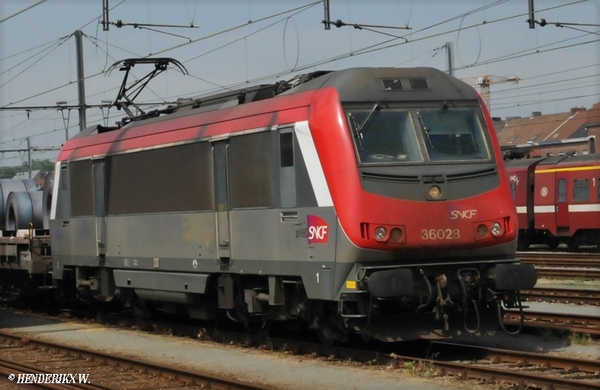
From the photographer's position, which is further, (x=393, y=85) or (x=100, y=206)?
(x=100, y=206)

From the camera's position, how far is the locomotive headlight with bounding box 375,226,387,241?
1095cm

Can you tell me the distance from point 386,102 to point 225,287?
145 inches

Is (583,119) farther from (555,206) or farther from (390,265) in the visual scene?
(390,265)

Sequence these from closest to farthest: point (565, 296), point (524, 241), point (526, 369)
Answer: point (526, 369)
point (565, 296)
point (524, 241)

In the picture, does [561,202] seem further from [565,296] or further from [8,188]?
[8,188]

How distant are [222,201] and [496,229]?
394 centimetres

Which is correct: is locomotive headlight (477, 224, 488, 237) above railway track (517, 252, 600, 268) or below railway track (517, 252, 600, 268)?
above

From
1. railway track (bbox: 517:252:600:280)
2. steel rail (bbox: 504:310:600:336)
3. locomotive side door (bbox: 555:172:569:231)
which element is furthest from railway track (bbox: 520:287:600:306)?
locomotive side door (bbox: 555:172:569:231)

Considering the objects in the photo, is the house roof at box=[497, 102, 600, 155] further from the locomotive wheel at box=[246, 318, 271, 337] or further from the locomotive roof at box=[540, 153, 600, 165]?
the locomotive wheel at box=[246, 318, 271, 337]

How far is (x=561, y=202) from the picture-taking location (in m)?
31.6

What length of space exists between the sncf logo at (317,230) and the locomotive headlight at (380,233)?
64 cm

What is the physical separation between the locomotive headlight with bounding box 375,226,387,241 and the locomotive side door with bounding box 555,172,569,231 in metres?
21.7

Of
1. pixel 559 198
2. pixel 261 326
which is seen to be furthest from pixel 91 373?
pixel 559 198

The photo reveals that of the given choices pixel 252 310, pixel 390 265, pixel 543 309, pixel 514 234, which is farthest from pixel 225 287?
pixel 543 309
